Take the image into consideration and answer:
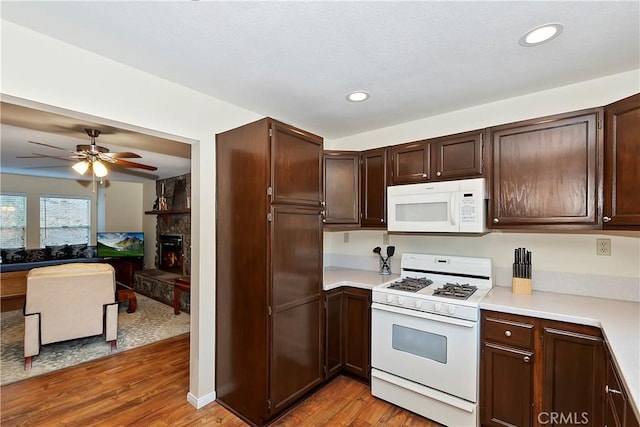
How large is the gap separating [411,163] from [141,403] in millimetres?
3106

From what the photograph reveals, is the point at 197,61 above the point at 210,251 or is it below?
above

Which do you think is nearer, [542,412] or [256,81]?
[542,412]

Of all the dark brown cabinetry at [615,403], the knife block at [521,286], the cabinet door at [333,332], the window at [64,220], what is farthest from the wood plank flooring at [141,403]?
the window at [64,220]

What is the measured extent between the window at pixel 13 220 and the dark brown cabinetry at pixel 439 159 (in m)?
7.66

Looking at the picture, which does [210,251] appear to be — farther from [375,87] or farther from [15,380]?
[15,380]

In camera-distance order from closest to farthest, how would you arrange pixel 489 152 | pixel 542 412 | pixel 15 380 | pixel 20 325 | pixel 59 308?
1. pixel 542 412
2. pixel 489 152
3. pixel 15 380
4. pixel 59 308
5. pixel 20 325

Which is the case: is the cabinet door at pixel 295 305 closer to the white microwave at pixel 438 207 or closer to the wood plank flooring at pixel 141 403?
the wood plank flooring at pixel 141 403

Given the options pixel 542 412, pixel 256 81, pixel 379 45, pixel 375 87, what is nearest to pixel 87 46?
pixel 256 81

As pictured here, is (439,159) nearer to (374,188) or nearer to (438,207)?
(438,207)

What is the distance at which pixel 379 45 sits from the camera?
173cm

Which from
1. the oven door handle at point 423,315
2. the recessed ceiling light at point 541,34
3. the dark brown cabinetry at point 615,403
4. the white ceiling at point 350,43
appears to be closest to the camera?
the dark brown cabinetry at point 615,403

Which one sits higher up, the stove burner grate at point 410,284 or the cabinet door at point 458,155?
the cabinet door at point 458,155

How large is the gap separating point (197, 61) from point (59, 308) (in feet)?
10.4

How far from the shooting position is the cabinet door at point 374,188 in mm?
2945
